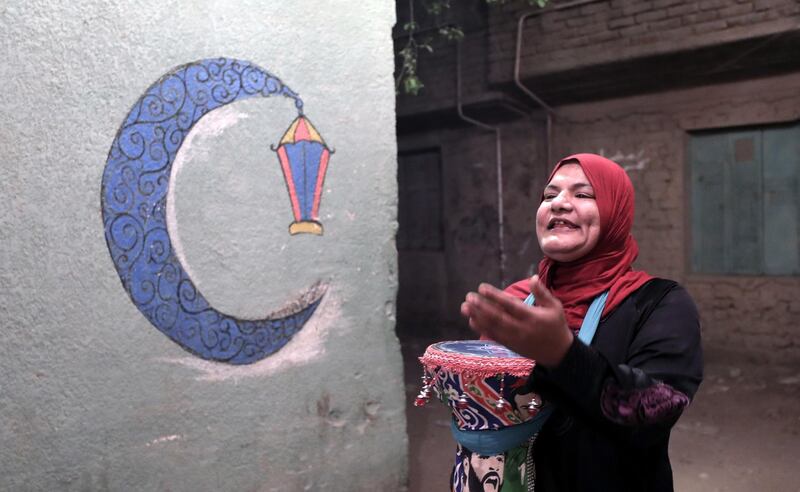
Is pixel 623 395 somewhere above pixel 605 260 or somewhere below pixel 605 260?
below

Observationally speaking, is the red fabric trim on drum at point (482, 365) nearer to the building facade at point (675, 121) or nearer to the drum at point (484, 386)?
the drum at point (484, 386)

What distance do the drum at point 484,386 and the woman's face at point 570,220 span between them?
271mm

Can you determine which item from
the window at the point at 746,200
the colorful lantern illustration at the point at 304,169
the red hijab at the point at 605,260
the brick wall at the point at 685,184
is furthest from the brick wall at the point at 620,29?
the red hijab at the point at 605,260

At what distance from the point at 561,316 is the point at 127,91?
201 centimetres

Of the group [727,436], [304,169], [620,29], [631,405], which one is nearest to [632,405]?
[631,405]

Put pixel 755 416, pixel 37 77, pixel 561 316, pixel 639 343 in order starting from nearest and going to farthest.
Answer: pixel 561 316
pixel 639 343
pixel 37 77
pixel 755 416

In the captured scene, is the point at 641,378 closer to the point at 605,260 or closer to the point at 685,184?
the point at 605,260

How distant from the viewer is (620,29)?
5.47m

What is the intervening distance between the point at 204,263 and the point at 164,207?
285 millimetres

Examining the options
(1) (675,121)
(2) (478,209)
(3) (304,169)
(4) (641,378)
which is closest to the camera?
(4) (641,378)

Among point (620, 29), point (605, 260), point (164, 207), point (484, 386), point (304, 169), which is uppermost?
point (620, 29)

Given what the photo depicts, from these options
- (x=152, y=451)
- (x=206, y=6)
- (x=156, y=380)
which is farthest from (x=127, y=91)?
(x=152, y=451)

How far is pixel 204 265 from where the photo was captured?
2490 millimetres

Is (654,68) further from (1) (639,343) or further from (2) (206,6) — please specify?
(1) (639,343)
